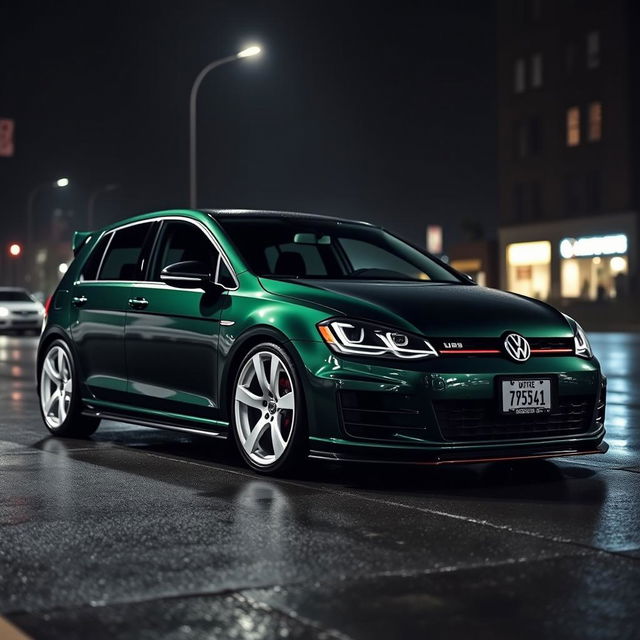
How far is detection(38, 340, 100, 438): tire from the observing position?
9.66m

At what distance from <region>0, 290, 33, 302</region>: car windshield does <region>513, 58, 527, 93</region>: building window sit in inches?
1424

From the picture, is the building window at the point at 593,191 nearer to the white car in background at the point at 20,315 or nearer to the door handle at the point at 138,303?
the white car in background at the point at 20,315

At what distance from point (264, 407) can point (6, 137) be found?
1288 inches

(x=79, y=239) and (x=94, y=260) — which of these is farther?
(x=79, y=239)

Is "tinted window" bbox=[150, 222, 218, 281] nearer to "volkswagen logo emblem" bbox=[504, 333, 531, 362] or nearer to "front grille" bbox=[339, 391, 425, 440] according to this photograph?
"front grille" bbox=[339, 391, 425, 440]

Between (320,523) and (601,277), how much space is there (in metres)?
57.5

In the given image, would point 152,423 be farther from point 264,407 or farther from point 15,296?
point 15,296

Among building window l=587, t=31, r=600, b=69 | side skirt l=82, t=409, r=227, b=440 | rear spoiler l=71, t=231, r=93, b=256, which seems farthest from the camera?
building window l=587, t=31, r=600, b=69

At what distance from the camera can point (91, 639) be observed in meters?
4.03

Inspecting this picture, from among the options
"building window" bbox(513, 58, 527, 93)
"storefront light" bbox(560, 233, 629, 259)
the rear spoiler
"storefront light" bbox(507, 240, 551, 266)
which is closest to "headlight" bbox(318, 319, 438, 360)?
the rear spoiler

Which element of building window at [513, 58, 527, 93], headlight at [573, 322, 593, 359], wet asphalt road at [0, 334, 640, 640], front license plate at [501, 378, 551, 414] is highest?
building window at [513, 58, 527, 93]

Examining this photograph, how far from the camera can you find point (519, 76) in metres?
67.5

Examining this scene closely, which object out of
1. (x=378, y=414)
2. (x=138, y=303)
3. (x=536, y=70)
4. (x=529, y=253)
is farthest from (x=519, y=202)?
(x=378, y=414)

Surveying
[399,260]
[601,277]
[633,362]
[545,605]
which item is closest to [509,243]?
[601,277]
